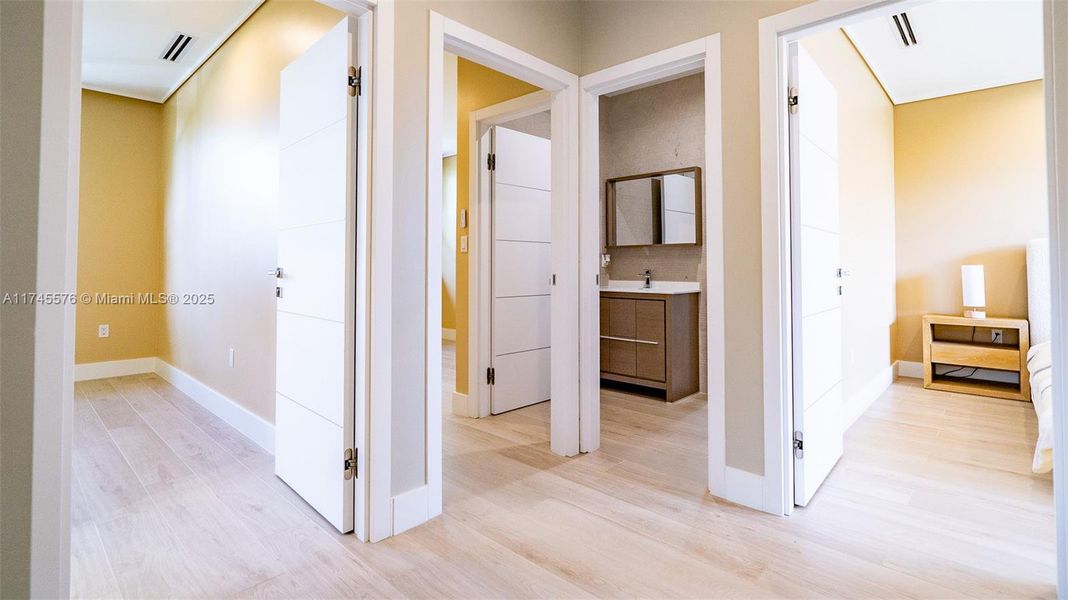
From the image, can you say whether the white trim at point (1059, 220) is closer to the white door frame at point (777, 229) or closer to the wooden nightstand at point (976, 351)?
the white door frame at point (777, 229)

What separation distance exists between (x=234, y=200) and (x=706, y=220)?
287 centimetres

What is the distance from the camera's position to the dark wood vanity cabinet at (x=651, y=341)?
3820 mm

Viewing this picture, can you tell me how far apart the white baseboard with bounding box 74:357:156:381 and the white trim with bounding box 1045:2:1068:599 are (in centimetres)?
619

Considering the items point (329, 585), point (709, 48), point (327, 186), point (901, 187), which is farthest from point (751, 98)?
point (901, 187)

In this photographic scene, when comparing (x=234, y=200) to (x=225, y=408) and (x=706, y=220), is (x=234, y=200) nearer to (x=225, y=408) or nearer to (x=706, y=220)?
(x=225, y=408)

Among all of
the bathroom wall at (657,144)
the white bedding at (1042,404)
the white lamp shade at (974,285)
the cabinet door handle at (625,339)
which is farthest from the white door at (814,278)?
the white lamp shade at (974,285)

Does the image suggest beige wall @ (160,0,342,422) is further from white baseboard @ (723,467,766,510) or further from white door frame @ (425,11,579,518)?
white baseboard @ (723,467,766,510)

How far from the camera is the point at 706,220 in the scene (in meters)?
2.20

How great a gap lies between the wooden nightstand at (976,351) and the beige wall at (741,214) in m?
3.15

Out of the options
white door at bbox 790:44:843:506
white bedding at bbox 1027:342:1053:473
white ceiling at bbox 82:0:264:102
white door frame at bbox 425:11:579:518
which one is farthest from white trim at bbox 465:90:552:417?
white bedding at bbox 1027:342:1053:473

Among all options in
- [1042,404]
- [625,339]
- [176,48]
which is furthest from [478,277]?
[1042,404]

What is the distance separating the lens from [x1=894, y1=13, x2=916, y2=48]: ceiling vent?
124 inches

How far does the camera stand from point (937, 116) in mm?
4477

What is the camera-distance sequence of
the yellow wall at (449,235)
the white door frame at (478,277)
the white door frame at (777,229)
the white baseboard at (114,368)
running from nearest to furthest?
the white door frame at (777,229), the white door frame at (478,277), the white baseboard at (114,368), the yellow wall at (449,235)
